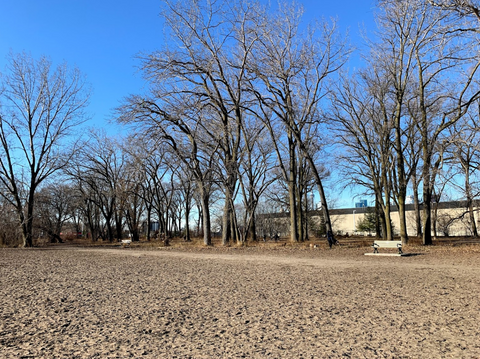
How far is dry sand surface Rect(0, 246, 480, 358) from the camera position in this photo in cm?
418

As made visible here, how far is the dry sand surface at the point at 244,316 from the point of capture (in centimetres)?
418

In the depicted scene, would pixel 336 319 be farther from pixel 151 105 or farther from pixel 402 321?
pixel 151 105

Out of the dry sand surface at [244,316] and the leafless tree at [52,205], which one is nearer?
the dry sand surface at [244,316]

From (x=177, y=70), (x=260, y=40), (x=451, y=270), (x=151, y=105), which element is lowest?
(x=451, y=270)

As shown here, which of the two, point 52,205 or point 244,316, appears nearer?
point 244,316

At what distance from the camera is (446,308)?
19.3ft

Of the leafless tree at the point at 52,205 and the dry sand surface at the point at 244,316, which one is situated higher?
the leafless tree at the point at 52,205

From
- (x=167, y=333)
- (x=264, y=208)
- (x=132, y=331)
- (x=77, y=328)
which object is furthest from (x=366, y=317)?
(x=264, y=208)

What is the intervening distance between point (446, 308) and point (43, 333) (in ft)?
19.9

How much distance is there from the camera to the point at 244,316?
5562mm

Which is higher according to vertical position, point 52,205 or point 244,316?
point 52,205

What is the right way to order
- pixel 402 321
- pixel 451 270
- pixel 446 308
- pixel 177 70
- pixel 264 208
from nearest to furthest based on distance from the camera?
pixel 402 321 → pixel 446 308 → pixel 451 270 → pixel 177 70 → pixel 264 208

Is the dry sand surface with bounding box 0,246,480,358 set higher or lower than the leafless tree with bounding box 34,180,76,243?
lower

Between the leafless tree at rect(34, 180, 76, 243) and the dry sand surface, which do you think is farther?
the leafless tree at rect(34, 180, 76, 243)
